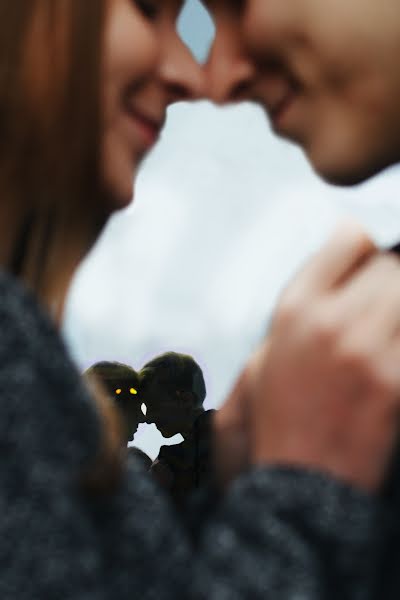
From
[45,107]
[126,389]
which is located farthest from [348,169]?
[126,389]

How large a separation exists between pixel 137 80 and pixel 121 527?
413 mm

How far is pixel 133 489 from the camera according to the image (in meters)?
0.62

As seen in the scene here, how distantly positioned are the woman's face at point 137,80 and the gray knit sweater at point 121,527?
0.24m

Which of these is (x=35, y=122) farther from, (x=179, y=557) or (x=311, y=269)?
(x=179, y=557)

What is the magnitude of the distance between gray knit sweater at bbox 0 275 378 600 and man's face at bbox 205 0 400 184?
373 millimetres

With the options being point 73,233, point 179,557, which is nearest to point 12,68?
point 73,233

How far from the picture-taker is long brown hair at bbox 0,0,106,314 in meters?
0.69

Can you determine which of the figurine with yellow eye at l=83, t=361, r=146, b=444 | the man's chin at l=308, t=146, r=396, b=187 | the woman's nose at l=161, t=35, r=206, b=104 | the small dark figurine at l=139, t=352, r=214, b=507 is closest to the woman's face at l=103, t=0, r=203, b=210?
the woman's nose at l=161, t=35, r=206, b=104

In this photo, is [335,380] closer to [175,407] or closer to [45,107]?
[45,107]

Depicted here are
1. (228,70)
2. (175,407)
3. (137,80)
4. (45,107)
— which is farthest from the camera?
(175,407)

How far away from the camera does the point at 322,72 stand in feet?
2.82

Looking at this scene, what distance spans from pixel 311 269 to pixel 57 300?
24cm

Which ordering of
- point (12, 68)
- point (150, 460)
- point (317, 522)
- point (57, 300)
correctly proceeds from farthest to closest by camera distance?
point (150, 460)
point (57, 300)
point (12, 68)
point (317, 522)

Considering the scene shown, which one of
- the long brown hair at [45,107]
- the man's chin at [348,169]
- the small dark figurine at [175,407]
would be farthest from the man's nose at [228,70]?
the small dark figurine at [175,407]
